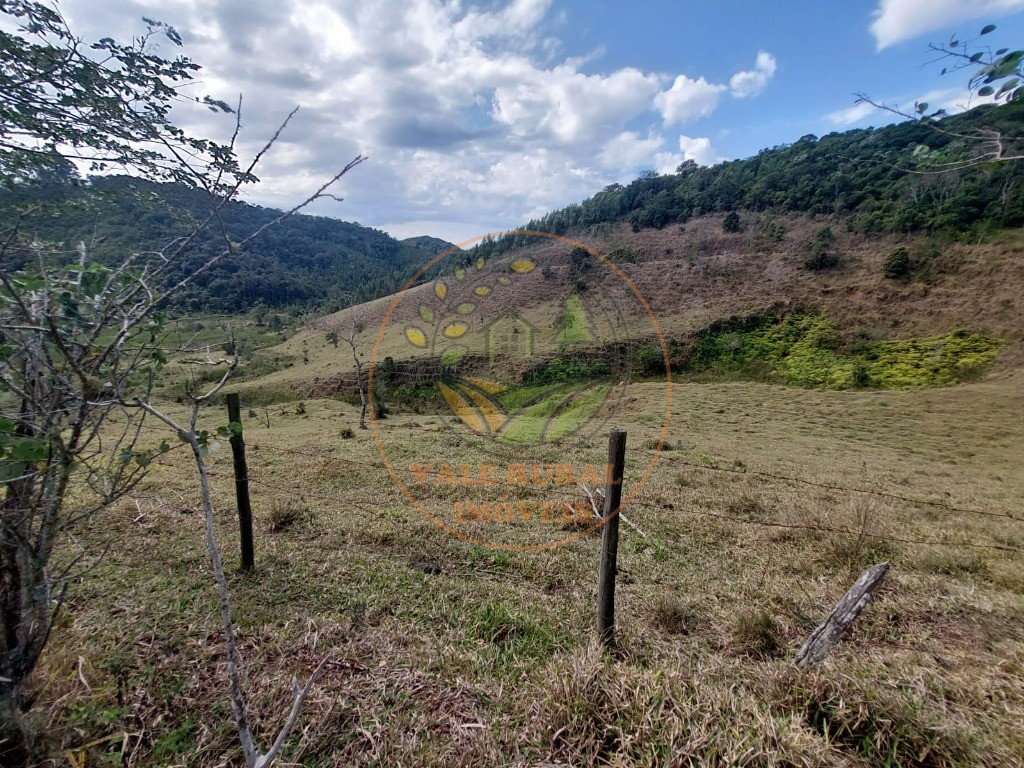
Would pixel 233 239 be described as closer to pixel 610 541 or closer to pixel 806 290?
pixel 610 541

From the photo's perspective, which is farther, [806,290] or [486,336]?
[806,290]

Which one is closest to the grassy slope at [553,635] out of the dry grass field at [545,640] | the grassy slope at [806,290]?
the dry grass field at [545,640]

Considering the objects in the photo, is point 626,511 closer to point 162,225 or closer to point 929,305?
point 162,225

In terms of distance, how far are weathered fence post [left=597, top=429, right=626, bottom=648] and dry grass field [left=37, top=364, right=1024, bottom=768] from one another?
204 millimetres

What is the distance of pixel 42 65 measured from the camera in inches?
118

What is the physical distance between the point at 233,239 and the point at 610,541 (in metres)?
3.38

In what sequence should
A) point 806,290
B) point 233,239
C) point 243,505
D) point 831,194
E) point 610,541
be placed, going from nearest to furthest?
point 233,239 < point 610,541 < point 243,505 < point 806,290 < point 831,194

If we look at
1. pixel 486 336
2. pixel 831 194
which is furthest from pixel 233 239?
pixel 831 194

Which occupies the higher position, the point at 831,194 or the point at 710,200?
the point at 710,200

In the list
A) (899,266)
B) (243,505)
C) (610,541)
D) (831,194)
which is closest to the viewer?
(610,541)

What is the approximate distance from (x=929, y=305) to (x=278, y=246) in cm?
12023

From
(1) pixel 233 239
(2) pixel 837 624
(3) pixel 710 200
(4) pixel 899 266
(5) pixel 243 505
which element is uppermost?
(3) pixel 710 200

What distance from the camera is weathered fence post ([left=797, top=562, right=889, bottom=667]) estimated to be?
2.83 m

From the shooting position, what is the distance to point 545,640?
11.8ft
